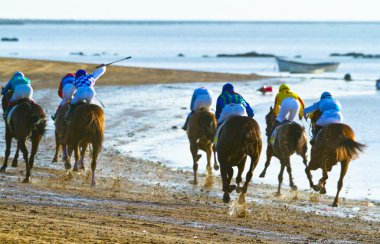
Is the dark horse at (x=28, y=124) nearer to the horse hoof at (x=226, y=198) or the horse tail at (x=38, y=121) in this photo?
the horse tail at (x=38, y=121)

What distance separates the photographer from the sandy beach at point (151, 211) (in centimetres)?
1207

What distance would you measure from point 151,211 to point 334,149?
4187 mm

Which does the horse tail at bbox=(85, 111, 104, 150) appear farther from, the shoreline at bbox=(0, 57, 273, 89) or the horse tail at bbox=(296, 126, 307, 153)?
the shoreline at bbox=(0, 57, 273, 89)

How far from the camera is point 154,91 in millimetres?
44844

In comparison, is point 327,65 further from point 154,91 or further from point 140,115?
point 140,115

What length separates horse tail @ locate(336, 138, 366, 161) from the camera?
16812 millimetres

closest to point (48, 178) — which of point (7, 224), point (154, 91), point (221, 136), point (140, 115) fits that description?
point (221, 136)

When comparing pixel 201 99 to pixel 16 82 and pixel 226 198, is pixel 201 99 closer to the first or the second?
pixel 16 82

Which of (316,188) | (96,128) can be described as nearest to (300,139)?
(316,188)

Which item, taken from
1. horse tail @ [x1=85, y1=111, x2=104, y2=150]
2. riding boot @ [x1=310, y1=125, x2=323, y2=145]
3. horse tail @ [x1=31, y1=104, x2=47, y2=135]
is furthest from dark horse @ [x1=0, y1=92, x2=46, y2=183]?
riding boot @ [x1=310, y1=125, x2=323, y2=145]

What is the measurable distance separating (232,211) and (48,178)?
4757 mm

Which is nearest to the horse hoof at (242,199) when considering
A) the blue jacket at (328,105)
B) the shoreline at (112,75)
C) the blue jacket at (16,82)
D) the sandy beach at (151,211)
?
the sandy beach at (151,211)

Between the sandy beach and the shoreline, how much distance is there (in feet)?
83.4

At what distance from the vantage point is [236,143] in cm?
1584
